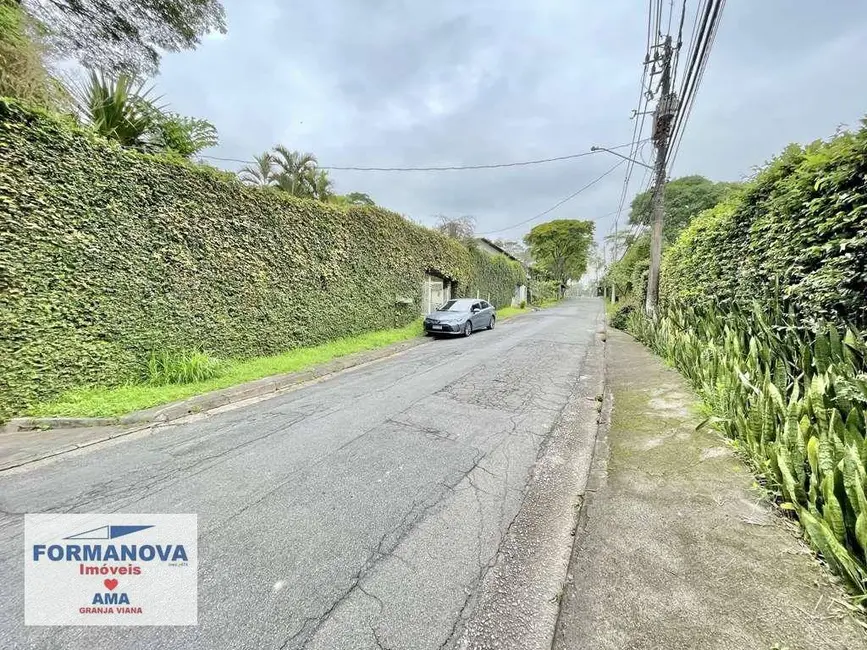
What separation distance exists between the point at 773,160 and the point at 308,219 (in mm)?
8643

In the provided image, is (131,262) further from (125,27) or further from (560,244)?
(560,244)

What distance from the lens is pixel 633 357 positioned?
316 inches

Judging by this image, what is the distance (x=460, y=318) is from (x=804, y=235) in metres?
9.24

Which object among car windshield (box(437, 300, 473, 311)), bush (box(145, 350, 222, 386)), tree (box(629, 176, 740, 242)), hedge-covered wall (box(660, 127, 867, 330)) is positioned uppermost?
tree (box(629, 176, 740, 242))

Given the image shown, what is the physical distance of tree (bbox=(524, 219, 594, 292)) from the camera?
4138 cm

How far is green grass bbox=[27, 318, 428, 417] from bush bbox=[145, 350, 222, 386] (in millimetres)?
134

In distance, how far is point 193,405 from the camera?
4.88 metres

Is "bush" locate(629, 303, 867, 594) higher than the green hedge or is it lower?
lower

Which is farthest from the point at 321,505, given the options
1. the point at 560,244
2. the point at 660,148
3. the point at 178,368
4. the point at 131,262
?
the point at 560,244

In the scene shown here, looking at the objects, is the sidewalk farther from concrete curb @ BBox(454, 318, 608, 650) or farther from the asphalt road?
the asphalt road

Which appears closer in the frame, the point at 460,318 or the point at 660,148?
the point at 660,148

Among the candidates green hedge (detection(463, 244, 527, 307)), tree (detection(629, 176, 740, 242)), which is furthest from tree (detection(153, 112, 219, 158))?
tree (detection(629, 176, 740, 242))

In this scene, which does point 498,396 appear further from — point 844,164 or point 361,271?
point 361,271

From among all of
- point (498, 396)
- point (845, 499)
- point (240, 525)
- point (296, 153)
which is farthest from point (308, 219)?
point (845, 499)
